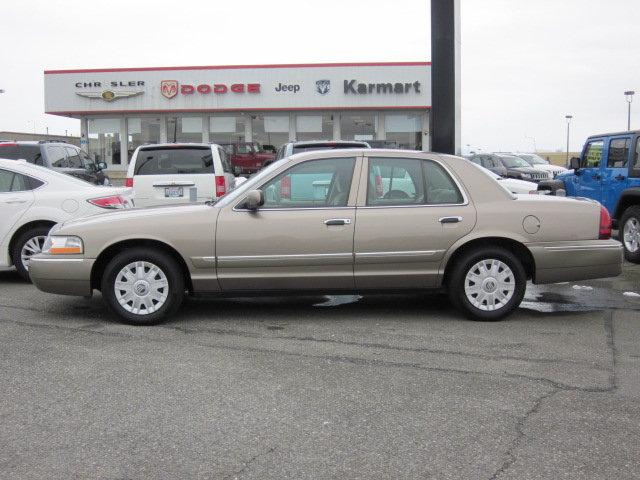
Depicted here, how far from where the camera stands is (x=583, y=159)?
39.1 ft

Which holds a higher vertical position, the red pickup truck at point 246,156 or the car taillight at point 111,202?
the red pickup truck at point 246,156

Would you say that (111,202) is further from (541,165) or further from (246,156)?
(246,156)

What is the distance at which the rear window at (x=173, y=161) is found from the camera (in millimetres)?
11305

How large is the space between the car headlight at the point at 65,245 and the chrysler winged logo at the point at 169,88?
31568mm

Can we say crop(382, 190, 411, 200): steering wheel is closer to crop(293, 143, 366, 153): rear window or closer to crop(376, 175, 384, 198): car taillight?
crop(376, 175, 384, 198): car taillight

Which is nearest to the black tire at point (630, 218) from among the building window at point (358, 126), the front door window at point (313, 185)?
the front door window at point (313, 185)

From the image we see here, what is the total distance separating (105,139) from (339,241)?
35.4 metres

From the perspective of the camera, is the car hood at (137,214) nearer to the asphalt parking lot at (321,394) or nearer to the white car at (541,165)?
the asphalt parking lot at (321,394)

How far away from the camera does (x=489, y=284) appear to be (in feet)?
21.2

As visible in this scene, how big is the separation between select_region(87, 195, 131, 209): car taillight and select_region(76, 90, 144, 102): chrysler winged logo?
97.4 feet

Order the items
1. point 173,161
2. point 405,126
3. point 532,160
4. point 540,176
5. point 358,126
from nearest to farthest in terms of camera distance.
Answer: point 173,161
point 540,176
point 532,160
point 405,126
point 358,126

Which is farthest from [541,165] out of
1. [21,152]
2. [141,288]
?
[141,288]

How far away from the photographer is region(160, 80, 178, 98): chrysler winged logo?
120ft

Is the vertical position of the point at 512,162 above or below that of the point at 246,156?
below
